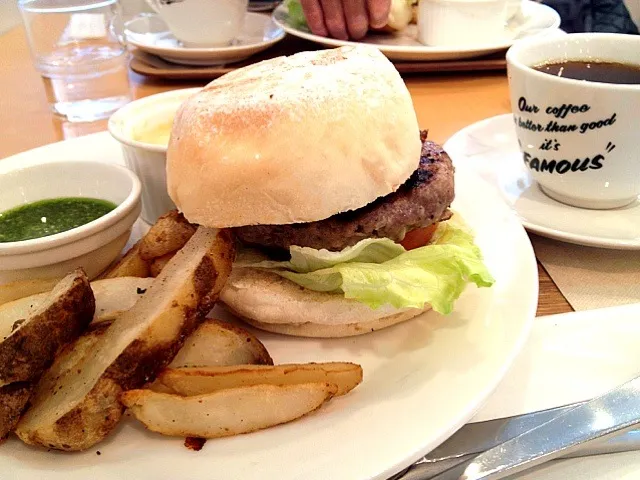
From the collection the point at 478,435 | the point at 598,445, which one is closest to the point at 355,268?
the point at 478,435

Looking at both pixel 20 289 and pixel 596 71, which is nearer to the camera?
pixel 20 289

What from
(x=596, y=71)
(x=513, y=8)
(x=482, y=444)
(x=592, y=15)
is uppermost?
(x=596, y=71)

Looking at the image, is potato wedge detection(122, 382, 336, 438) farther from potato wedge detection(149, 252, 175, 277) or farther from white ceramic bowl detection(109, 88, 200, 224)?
white ceramic bowl detection(109, 88, 200, 224)

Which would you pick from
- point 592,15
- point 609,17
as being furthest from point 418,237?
point 592,15

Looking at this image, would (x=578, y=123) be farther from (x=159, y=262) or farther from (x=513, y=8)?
(x=513, y=8)

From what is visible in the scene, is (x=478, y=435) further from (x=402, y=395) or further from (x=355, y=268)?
(x=355, y=268)

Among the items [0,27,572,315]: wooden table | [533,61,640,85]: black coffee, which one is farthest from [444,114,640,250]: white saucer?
[533,61,640,85]: black coffee
